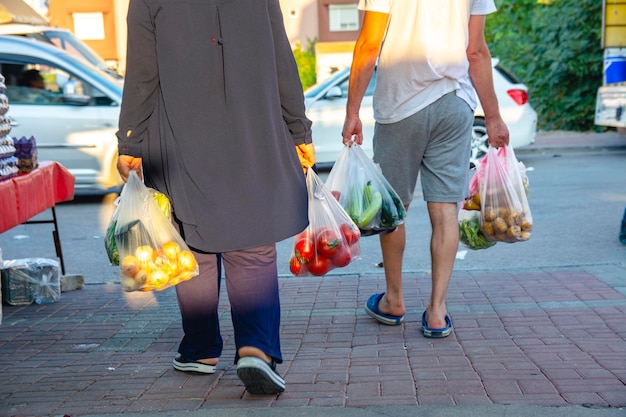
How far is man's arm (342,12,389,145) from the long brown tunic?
0.90 meters

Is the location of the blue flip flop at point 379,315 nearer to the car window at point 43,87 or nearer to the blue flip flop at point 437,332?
the blue flip flop at point 437,332

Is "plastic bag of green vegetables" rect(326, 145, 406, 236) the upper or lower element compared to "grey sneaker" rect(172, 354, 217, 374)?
upper

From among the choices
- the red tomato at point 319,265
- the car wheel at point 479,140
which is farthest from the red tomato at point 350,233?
the car wheel at point 479,140

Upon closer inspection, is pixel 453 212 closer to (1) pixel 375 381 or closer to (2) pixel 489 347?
(2) pixel 489 347

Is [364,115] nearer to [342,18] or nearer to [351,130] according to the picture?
[351,130]

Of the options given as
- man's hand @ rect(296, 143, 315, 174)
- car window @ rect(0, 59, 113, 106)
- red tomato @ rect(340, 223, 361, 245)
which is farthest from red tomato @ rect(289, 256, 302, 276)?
car window @ rect(0, 59, 113, 106)

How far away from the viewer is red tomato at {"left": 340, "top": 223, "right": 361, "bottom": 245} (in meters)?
4.21

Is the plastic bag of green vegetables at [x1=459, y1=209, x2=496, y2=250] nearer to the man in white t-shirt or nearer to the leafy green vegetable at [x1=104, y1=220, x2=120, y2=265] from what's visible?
the man in white t-shirt

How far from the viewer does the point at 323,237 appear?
4137mm

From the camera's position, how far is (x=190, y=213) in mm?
3623

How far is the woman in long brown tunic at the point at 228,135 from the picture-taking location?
3521mm

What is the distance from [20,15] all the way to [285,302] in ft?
23.0

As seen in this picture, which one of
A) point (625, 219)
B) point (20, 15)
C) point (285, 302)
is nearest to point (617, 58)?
point (625, 219)

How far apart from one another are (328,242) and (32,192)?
209cm
